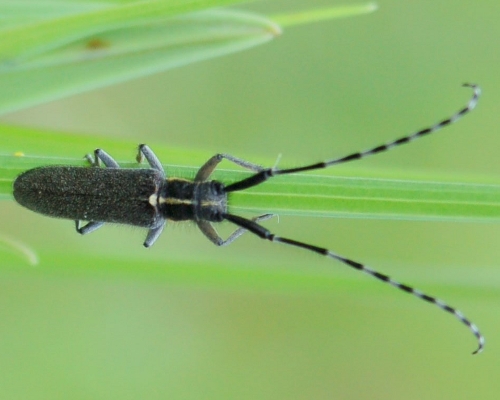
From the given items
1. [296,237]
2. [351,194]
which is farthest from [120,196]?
[296,237]

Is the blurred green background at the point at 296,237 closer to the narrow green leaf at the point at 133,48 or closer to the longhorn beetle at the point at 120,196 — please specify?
the longhorn beetle at the point at 120,196

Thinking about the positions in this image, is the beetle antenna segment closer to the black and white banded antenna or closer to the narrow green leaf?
the black and white banded antenna

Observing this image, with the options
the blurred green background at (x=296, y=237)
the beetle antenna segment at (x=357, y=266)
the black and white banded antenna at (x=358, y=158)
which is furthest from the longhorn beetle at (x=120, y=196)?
the blurred green background at (x=296, y=237)

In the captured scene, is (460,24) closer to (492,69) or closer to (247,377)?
(492,69)

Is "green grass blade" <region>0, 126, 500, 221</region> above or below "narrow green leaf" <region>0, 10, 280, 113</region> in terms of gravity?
below

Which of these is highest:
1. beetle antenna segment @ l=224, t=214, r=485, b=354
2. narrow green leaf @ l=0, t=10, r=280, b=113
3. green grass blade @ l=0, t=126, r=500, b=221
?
narrow green leaf @ l=0, t=10, r=280, b=113

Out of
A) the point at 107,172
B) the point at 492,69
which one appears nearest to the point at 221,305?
the point at 107,172

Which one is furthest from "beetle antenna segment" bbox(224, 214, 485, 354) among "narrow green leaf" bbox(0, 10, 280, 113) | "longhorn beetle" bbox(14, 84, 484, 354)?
"narrow green leaf" bbox(0, 10, 280, 113)
